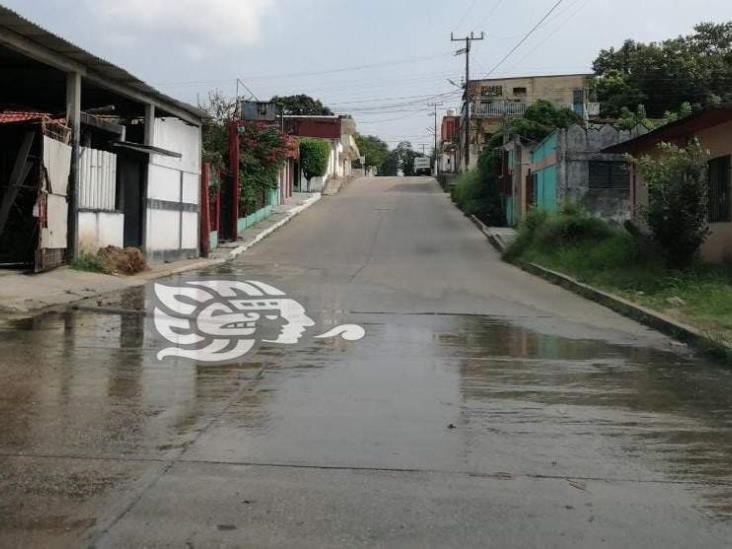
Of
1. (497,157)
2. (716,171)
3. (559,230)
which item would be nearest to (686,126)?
(716,171)

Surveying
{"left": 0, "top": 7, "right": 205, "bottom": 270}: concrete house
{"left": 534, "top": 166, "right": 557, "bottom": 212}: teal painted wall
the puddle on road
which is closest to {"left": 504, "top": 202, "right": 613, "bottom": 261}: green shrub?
{"left": 534, "top": 166, "right": 557, "bottom": 212}: teal painted wall

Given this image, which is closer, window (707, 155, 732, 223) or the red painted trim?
window (707, 155, 732, 223)

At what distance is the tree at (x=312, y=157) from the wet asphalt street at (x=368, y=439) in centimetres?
4197

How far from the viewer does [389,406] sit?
6402mm

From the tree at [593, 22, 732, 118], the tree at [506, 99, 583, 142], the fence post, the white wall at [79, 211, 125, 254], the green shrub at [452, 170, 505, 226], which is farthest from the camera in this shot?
the tree at [593, 22, 732, 118]

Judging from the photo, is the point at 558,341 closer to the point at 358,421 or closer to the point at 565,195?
the point at 358,421

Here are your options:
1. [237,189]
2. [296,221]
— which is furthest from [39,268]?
[296,221]

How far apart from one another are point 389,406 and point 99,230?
1238 cm

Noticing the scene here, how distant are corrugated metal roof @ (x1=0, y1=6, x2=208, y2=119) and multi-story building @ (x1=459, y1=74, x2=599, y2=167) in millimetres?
38331

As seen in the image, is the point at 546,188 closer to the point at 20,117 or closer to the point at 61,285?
the point at 20,117

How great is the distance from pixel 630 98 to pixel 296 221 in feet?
96.7

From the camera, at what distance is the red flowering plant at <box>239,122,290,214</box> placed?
29.9 metres

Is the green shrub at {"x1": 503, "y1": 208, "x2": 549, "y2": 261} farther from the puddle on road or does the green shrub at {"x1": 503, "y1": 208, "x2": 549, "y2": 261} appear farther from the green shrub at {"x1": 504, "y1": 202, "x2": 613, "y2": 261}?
the puddle on road

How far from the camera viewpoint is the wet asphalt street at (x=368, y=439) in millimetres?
3969
